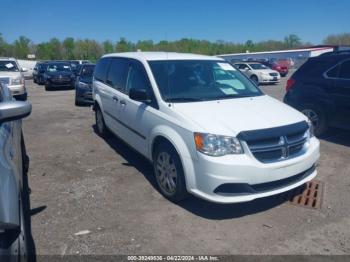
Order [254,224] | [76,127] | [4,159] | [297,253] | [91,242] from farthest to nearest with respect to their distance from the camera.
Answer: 1. [76,127]
2. [254,224]
3. [91,242]
4. [297,253]
5. [4,159]

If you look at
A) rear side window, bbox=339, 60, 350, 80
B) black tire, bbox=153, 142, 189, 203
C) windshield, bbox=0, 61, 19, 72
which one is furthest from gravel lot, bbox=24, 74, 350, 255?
windshield, bbox=0, 61, 19, 72

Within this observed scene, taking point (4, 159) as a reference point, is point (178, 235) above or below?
below

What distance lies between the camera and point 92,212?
13.8ft

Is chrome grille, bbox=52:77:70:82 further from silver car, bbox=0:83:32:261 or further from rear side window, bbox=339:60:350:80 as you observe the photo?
silver car, bbox=0:83:32:261

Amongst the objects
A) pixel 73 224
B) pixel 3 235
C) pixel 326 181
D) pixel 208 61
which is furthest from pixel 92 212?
pixel 326 181

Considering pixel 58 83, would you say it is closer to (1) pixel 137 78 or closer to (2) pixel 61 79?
(2) pixel 61 79

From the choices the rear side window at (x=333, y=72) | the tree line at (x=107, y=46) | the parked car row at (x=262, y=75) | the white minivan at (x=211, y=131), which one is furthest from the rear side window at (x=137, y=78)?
the tree line at (x=107, y=46)

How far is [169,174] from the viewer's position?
4293 mm

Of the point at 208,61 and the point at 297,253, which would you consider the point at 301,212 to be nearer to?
the point at 297,253

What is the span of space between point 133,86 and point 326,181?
130 inches

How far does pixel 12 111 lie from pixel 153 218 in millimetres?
2062

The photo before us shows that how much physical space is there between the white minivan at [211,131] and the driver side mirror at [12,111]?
5.83 ft

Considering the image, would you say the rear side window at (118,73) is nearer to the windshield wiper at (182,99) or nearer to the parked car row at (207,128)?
the parked car row at (207,128)

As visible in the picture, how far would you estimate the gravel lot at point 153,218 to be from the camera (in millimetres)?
3459
